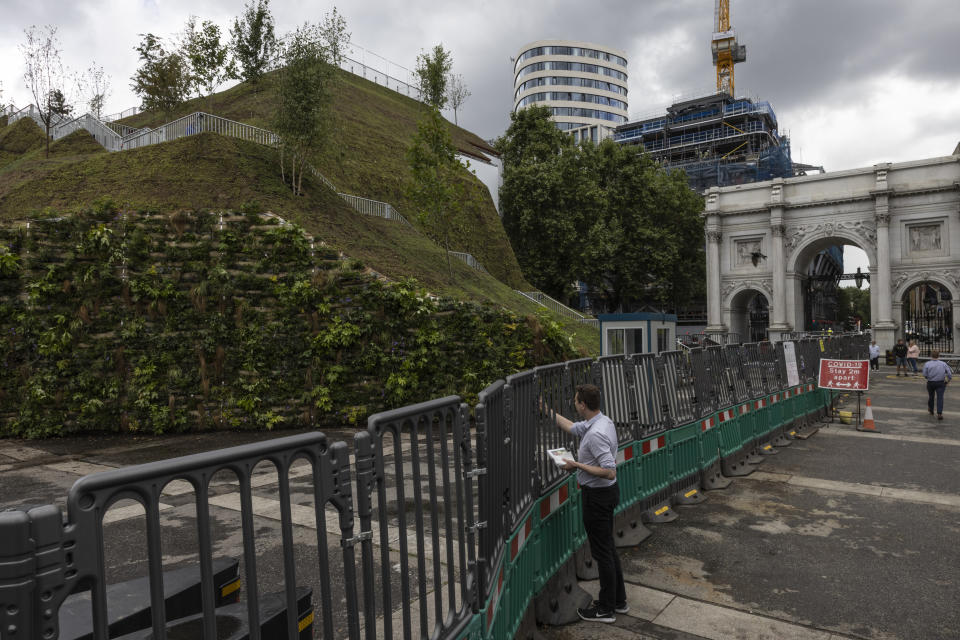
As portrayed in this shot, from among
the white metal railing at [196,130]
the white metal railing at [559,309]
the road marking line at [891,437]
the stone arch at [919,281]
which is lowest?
the road marking line at [891,437]

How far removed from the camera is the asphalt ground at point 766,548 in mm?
4746

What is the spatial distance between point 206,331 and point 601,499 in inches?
412

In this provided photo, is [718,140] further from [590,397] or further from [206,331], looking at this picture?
[590,397]

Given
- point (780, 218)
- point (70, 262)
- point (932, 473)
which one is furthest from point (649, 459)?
point (780, 218)

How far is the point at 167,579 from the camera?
2.69 meters

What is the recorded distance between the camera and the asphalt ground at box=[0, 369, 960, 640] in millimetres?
4746

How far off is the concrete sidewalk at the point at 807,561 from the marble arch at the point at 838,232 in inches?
1334

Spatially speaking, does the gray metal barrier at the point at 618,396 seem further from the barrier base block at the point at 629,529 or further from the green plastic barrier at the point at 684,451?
the green plastic barrier at the point at 684,451

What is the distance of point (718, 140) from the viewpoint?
69312 mm

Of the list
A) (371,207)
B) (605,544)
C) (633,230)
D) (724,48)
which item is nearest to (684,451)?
(605,544)

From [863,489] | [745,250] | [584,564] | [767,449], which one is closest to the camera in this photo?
[584,564]

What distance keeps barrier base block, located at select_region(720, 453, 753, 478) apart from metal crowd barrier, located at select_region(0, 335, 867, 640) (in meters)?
0.04

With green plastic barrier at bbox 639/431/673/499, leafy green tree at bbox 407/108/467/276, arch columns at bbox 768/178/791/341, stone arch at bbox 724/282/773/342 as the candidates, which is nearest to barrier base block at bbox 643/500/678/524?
green plastic barrier at bbox 639/431/673/499

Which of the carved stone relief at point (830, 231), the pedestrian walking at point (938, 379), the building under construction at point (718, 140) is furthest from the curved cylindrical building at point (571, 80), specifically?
the pedestrian walking at point (938, 379)
